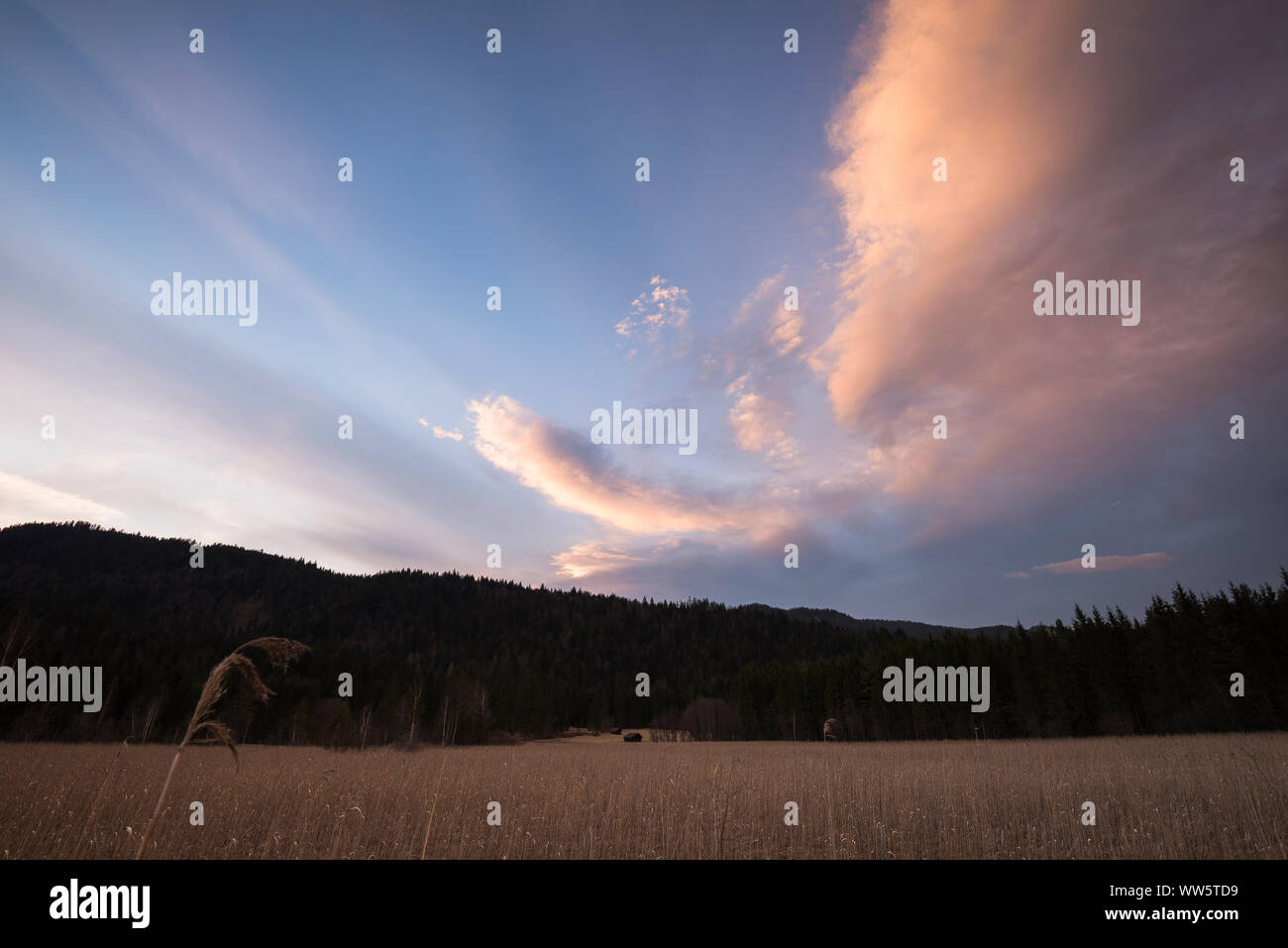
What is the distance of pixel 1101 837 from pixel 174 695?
68759mm

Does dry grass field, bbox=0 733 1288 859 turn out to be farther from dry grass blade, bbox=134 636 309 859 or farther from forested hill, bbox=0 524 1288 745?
forested hill, bbox=0 524 1288 745

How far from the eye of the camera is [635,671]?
11419 centimetres

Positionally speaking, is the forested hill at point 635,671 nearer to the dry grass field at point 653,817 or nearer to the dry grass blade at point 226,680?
the dry grass field at point 653,817

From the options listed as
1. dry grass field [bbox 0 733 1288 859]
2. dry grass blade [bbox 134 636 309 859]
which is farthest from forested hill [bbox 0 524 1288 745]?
dry grass blade [bbox 134 636 309 859]

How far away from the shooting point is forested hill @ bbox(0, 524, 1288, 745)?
133ft

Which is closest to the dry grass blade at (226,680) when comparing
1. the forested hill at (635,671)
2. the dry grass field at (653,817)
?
the dry grass field at (653,817)

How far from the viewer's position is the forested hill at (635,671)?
4062 cm

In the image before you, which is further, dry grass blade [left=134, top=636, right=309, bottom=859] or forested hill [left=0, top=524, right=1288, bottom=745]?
forested hill [left=0, top=524, right=1288, bottom=745]

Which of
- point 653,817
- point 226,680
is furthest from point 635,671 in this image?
point 226,680

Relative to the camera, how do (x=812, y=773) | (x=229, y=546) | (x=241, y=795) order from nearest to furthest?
(x=241, y=795), (x=812, y=773), (x=229, y=546)

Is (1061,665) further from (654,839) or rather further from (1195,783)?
(654,839)

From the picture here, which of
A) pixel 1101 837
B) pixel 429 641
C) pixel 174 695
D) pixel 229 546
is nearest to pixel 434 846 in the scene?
pixel 1101 837

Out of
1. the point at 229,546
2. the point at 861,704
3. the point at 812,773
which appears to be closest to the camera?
the point at 812,773

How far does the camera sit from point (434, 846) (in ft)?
29.0
